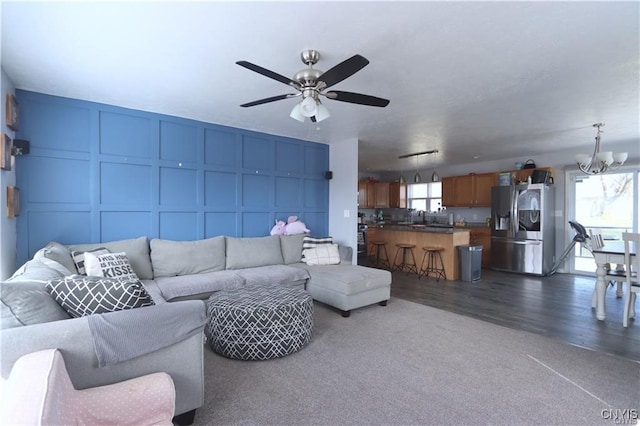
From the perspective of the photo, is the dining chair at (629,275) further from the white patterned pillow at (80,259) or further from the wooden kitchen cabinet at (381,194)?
the wooden kitchen cabinet at (381,194)

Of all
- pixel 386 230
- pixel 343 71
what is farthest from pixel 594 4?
pixel 386 230

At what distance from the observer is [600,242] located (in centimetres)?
382

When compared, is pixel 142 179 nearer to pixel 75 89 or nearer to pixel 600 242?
pixel 75 89

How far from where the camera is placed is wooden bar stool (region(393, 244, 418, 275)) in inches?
251

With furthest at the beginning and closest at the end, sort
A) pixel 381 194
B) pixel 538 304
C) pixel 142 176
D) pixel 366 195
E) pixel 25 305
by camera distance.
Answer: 1. pixel 381 194
2. pixel 366 195
3. pixel 538 304
4. pixel 142 176
5. pixel 25 305

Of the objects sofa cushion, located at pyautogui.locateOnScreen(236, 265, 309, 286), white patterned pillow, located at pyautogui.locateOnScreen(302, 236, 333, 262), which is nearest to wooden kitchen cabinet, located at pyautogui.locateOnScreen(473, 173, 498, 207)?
white patterned pillow, located at pyautogui.locateOnScreen(302, 236, 333, 262)

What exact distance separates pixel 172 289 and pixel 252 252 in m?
→ 1.29

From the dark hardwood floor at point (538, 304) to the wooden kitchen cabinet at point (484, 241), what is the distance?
0.71 m

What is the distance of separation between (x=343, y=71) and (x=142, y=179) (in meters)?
3.09

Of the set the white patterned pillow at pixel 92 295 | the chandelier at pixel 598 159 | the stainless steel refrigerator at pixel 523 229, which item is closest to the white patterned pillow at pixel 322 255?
the white patterned pillow at pixel 92 295

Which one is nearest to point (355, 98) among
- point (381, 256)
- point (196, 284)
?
point (196, 284)

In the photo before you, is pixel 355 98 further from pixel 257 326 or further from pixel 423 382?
pixel 423 382

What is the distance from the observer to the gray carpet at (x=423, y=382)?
1889mm

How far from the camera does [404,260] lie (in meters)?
6.68
